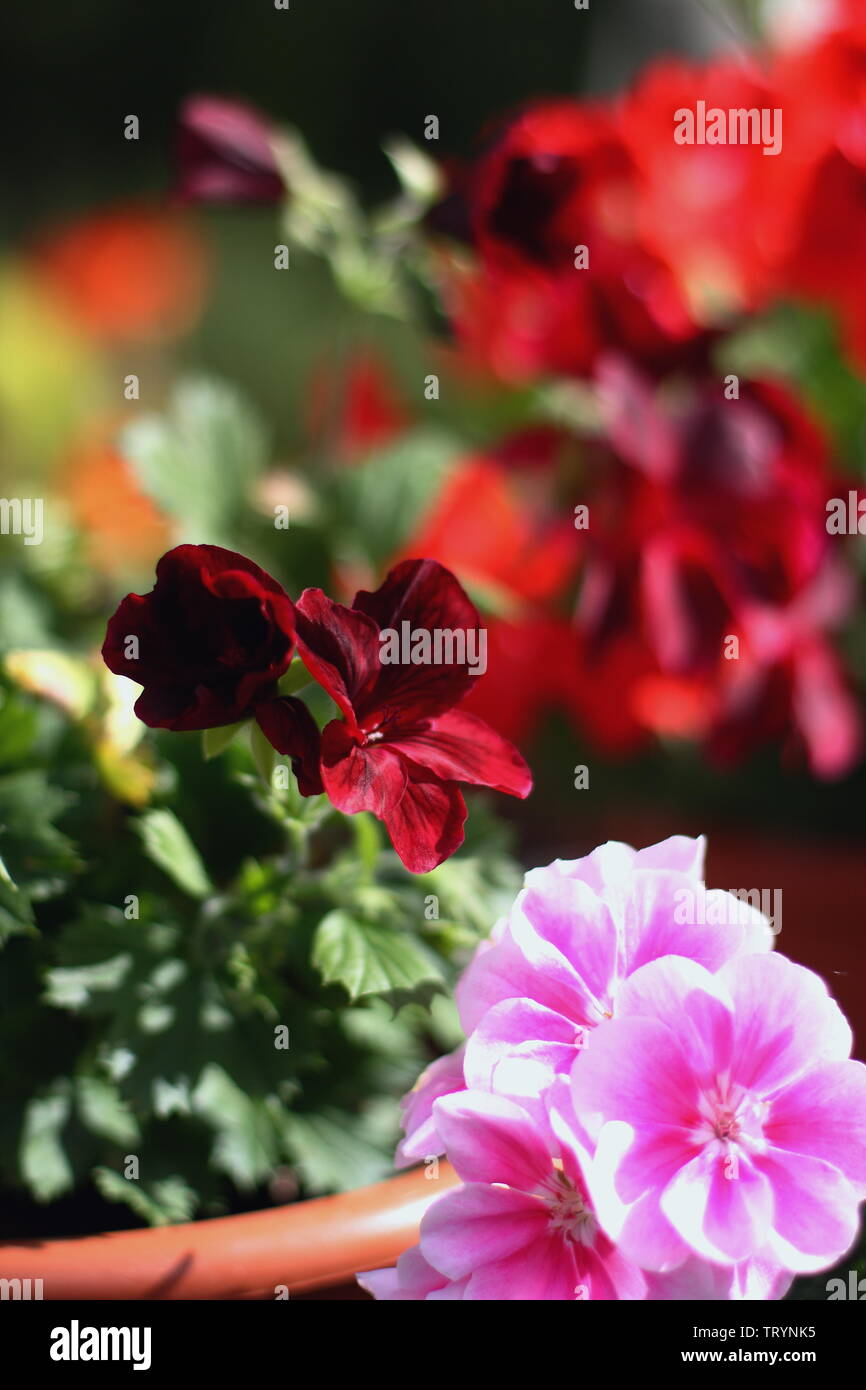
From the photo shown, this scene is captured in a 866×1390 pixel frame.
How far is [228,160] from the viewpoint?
1.95 ft

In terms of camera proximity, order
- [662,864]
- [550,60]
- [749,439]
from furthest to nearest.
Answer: [550,60] < [749,439] < [662,864]

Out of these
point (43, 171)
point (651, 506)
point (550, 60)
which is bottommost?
point (651, 506)

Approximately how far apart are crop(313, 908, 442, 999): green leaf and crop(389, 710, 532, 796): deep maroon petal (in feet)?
0.23

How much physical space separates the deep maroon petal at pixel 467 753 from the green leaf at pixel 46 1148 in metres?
0.19

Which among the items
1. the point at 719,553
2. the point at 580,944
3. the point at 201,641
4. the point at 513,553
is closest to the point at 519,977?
the point at 580,944

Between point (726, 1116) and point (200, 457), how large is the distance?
0.43m

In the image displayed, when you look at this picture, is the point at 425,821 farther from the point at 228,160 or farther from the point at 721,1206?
the point at 228,160

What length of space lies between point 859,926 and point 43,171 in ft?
5.74

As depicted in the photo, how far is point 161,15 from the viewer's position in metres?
1.98

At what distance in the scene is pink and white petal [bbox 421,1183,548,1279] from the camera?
336 millimetres

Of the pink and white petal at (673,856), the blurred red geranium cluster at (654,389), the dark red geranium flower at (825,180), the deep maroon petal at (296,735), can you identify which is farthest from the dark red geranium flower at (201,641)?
the dark red geranium flower at (825,180)

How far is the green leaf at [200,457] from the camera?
614mm
